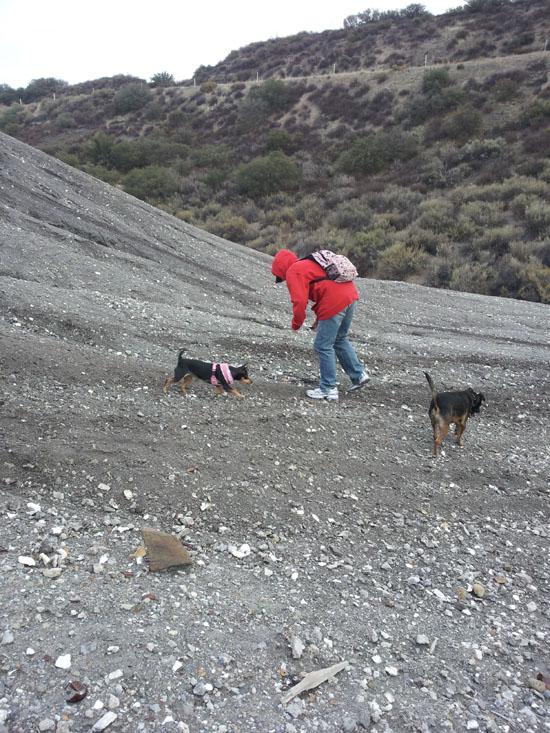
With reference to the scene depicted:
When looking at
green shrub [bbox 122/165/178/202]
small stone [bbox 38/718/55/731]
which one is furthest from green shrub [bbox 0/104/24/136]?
small stone [bbox 38/718/55/731]

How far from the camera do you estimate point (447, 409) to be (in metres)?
4.88

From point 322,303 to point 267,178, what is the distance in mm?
23127

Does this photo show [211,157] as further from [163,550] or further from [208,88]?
[163,550]

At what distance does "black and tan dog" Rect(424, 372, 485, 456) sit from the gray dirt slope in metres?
0.30

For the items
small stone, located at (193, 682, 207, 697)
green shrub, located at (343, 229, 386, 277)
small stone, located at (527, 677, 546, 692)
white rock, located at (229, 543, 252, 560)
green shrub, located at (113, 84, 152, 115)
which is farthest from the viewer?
green shrub, located at (113, 84, 152, 115)

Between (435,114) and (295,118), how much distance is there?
10.4 meters

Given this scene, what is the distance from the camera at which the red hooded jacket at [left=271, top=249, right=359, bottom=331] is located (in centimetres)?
521

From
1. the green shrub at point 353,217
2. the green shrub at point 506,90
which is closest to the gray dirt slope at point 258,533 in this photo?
the green shrub at point 353,217

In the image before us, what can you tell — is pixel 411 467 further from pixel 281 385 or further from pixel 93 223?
pixel 93 223

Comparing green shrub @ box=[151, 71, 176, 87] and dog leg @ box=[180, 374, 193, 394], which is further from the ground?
green shrub @ box=[151, 71, 176, 87]

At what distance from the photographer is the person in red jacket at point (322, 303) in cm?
523

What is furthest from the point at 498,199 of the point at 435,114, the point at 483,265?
the point at 435,114

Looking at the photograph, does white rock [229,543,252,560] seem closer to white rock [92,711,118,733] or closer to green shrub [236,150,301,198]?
white rock [92,711,118,733]

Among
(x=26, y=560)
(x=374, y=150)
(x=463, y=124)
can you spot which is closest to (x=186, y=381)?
(x=26, y=560)
